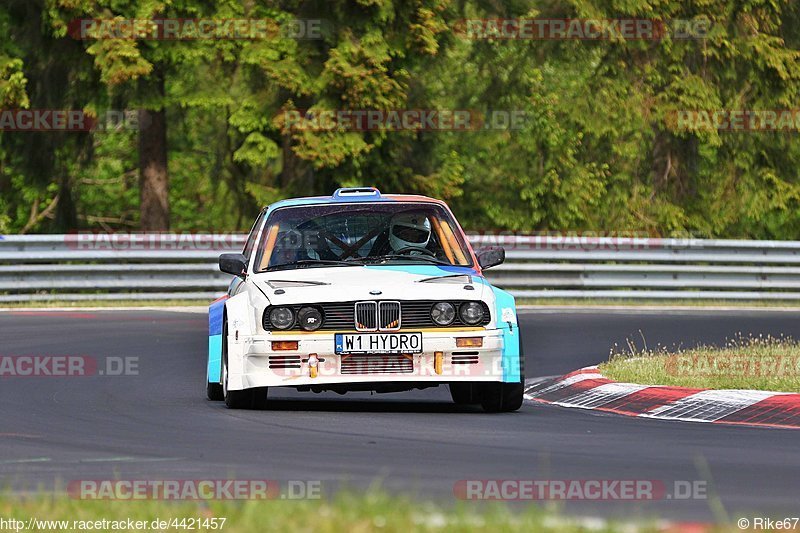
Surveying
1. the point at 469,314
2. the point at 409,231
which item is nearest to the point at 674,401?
the point at 469,314

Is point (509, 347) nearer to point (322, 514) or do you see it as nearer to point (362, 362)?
point (362, 362)

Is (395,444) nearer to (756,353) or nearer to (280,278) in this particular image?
(280,278)

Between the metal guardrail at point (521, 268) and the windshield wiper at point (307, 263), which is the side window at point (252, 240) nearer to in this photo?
the windshield wiper at point (307, 263)

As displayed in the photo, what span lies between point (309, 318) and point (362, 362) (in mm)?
487

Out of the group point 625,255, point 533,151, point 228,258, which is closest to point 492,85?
point 533,151

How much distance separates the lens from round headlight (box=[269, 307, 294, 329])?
11906 millimetres

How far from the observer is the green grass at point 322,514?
246 inches

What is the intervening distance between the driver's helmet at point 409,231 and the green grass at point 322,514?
6.05 meters

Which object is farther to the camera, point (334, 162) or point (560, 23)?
point (560, 23)

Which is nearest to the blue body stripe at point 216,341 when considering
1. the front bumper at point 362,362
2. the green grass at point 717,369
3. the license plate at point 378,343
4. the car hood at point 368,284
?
the car hood at point 368,284

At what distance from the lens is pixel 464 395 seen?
13.3 metres

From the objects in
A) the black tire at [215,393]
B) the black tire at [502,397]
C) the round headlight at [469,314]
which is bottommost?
the black tire at [215,393]

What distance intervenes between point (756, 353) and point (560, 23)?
2375 cm

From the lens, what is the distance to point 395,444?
9914mm
